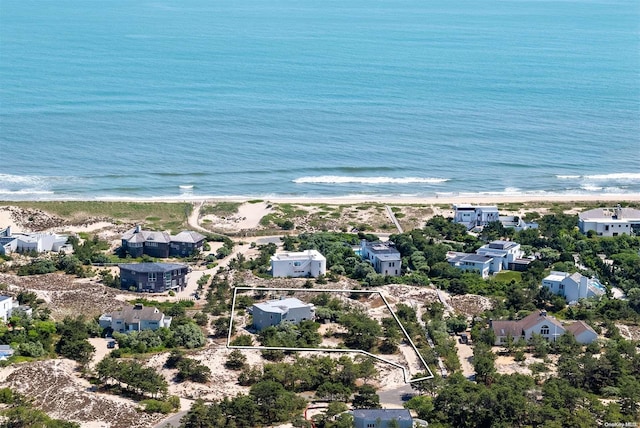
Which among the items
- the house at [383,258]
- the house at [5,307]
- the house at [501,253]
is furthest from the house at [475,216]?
the house at [5,307]

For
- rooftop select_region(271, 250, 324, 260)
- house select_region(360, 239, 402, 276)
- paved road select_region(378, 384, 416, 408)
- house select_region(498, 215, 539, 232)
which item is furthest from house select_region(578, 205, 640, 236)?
paved road select_region(378, 384, 416, 408)

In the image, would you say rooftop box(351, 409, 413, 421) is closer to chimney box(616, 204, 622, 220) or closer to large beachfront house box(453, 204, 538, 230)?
large beachfront house box(453, 204, 538, 230)

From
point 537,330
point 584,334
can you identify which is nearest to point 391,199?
point 537,330

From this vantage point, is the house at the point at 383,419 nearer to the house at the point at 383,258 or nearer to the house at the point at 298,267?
the house at the point at 298,267

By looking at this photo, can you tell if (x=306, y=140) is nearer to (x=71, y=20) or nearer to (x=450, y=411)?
(x=450, y=411)

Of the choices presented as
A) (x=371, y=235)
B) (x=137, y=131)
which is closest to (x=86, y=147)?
(x=137, y=131)

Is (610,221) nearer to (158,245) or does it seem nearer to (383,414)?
(158,245)

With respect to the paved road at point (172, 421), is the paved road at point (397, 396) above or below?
above
